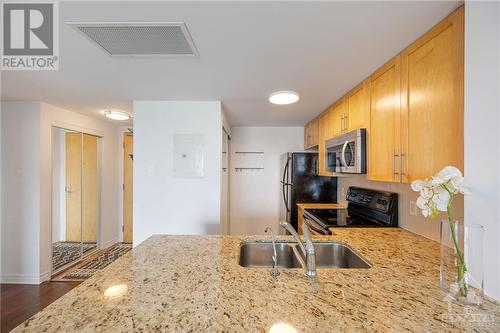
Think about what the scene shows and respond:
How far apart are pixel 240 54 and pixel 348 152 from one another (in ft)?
4.39

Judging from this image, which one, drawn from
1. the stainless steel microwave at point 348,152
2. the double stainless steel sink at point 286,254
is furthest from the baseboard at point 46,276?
the stainless steel microwave at point 348,152

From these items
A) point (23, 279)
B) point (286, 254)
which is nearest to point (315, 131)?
point (286, 254)

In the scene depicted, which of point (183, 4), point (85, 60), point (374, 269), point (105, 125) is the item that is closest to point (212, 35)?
point (183, 4)

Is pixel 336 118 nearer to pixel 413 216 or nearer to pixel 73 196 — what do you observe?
pixel 413 216

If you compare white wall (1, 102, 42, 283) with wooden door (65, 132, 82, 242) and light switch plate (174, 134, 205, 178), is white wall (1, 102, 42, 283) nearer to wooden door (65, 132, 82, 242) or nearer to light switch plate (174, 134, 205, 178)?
wooden door (65, 132, 82, 242)

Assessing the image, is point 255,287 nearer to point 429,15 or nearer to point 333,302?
point 333,302

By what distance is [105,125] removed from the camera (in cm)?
402

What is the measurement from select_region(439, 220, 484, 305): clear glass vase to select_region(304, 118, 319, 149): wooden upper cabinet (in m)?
2.56

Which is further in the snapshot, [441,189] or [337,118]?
[337,118]

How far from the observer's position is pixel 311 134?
12.1 feet

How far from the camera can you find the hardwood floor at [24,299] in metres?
2.26

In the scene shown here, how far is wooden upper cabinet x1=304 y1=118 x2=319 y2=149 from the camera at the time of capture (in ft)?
11.2

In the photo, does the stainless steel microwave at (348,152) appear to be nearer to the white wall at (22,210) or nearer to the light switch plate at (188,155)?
the light switch plate at (188,155)

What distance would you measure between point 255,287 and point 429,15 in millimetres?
1546
